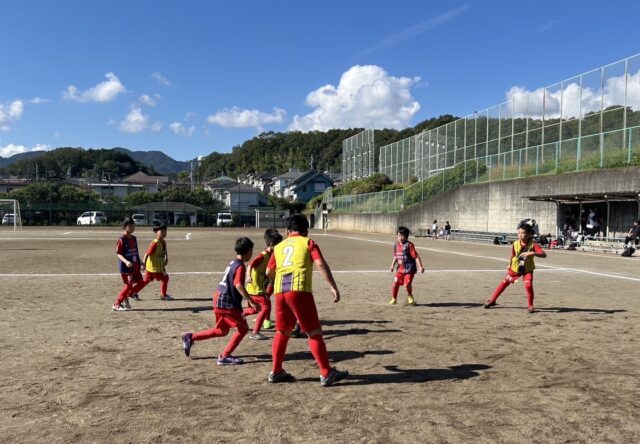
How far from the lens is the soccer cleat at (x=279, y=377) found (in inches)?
185

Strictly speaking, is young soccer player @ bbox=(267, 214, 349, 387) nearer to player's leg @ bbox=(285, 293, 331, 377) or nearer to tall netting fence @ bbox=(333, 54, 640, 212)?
player's leg @ bbox=(285, 293, 331, 377)

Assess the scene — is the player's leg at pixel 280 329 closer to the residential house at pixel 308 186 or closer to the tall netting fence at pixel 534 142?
the tall netting fence at pixel 534 142

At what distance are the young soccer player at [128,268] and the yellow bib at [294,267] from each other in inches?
184

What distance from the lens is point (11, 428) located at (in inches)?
144

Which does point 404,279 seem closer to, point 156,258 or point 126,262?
point 156,258

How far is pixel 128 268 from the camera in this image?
8406mm

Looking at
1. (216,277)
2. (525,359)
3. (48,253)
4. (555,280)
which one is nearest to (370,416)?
(525,359)

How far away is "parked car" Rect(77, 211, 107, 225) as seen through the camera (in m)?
55.4

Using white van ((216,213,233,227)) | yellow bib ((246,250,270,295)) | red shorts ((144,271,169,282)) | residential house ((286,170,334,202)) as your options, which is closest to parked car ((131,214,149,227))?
white van ((216,213,233,227))

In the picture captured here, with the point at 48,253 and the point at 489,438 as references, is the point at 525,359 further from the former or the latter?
the point at 48,253

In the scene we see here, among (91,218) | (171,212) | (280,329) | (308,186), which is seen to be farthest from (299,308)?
(308,186)

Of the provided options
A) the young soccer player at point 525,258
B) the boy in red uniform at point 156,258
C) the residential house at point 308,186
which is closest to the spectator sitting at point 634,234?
the young soccer player at point 525,258

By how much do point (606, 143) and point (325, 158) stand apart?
380ft

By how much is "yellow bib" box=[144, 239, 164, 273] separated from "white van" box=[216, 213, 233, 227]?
51630mm
